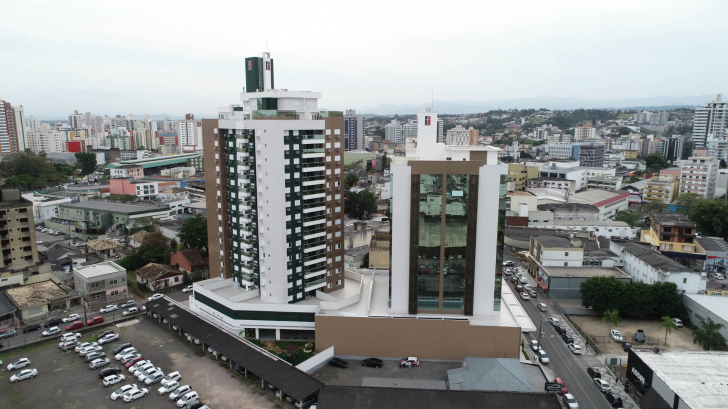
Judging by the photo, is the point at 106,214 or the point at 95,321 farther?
the point at 106,214

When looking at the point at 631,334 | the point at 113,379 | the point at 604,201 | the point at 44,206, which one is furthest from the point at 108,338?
the point at 604,201

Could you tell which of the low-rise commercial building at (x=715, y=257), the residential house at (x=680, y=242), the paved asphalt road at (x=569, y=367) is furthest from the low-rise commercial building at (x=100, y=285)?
the low-rise commercial building at (x=715, y=257)

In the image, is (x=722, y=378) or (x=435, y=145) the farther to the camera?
(x=435, y=145)

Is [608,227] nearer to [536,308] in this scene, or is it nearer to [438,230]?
[536,308]

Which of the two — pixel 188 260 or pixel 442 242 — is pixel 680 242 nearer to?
pixel 442 242

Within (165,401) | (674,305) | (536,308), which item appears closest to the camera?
(165,401)

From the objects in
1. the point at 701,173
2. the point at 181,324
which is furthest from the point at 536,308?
the point at 701,173
